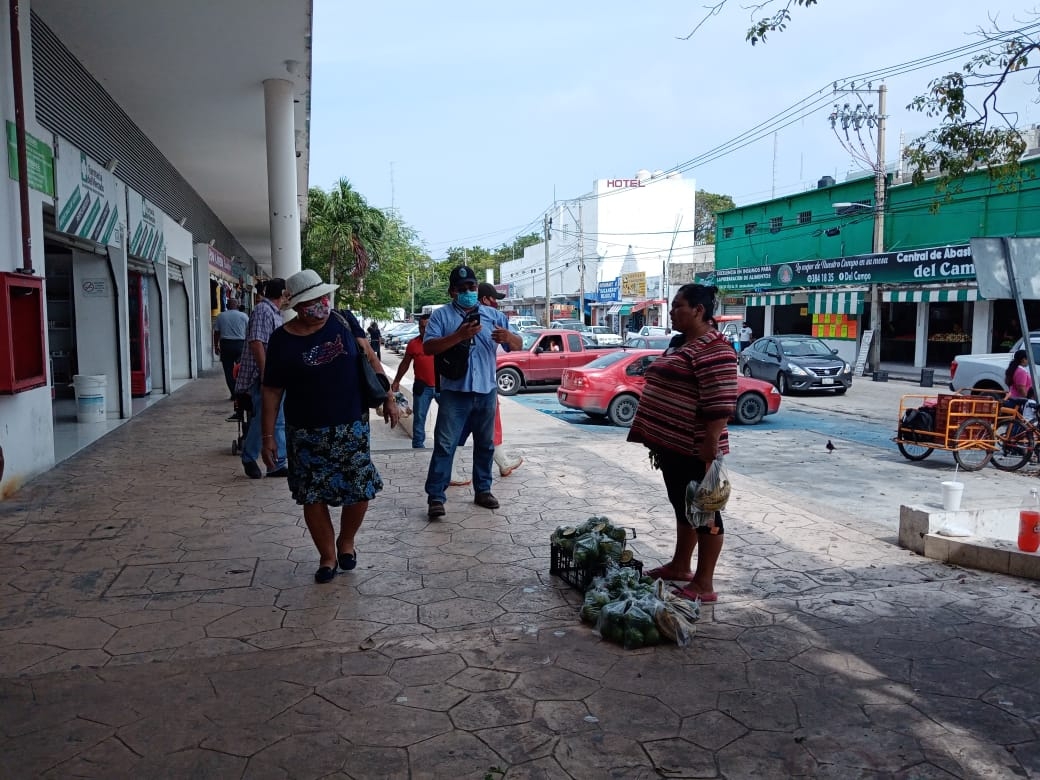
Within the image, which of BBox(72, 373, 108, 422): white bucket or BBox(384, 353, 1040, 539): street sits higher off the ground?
BBox(72, 373, 108, 422): white bucket

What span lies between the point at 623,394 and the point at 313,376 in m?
10.0

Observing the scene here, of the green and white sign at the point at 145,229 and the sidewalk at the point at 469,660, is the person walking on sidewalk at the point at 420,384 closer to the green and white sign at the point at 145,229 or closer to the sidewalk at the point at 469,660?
the sidewalk at the point at 469,660

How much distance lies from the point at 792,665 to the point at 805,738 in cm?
65

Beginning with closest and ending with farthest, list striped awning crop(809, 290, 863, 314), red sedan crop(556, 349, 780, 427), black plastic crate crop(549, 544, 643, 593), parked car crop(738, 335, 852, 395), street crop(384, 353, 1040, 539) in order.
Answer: black plastic crate crop(549, 544, 643, 593), street crop(384, 353, 1040, 539), red sedan crop(556, 349, 780, 427), parked car crop(738, 335, 852, 395), striped awning crop(809, 290, 863, 314)

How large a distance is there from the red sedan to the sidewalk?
777 cm

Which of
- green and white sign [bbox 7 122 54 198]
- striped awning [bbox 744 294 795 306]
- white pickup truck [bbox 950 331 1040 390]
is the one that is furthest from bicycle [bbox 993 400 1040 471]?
striped awning [bbox 744 294 795 306]

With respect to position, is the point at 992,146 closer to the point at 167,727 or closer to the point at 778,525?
the point at 778,525

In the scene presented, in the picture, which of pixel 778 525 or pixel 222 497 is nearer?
pixel 778 525

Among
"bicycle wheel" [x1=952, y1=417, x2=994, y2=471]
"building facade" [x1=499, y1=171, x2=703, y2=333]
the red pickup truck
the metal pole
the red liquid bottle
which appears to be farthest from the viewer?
"building facade" [x1=499, y1=171, x2=703, y2=333]

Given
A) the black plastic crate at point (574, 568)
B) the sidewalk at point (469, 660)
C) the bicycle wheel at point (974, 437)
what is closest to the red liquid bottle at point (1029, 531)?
the sidewalk at point (469, 660)

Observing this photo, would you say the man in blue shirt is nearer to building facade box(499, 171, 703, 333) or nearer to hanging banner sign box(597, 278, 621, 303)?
hanging banner sign box(597, 278, 621, 303)

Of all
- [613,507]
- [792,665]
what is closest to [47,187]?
[613,507]

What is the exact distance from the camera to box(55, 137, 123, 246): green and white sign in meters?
8.72

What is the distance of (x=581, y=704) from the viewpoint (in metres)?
3.34
